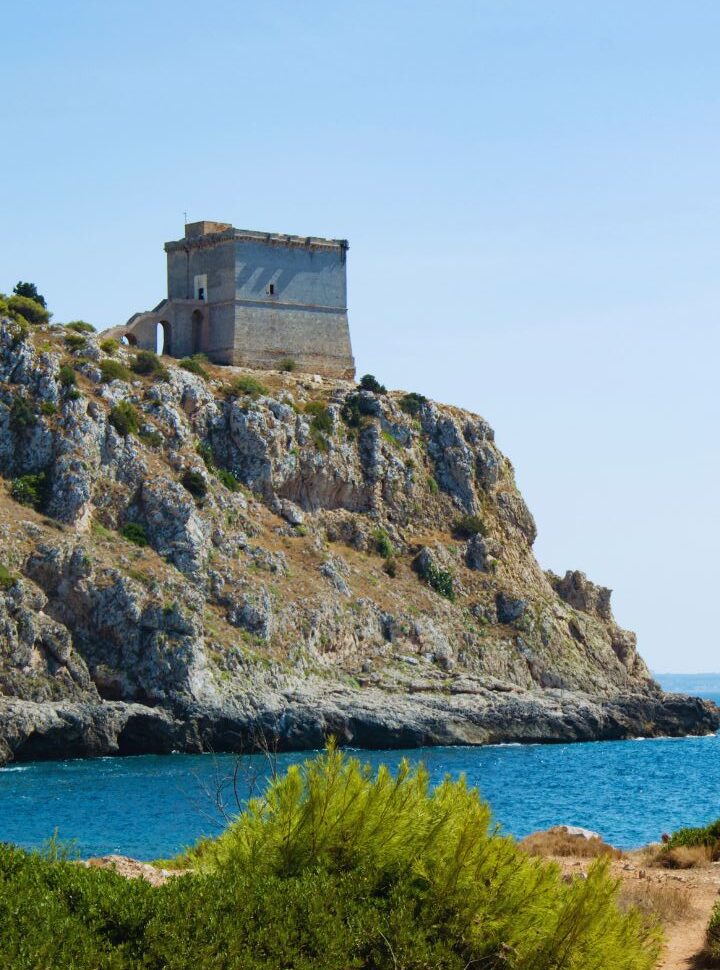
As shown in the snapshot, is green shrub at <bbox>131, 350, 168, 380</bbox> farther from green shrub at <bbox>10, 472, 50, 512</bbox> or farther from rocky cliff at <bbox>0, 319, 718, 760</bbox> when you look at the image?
green shrub at <bbox>10, 472, 50, 512</bbox>

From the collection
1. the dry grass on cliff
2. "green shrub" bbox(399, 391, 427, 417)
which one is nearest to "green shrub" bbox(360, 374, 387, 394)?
"green shrub" bbox(399, 391, 427, 417)

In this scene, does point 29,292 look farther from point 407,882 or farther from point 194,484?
point 407,882

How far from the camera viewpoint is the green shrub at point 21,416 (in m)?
62.8

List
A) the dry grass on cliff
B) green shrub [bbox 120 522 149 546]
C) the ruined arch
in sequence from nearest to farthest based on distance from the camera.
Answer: the dry grass on cliff < green shrub [bbox 120 522 149 546] < the ruined arch

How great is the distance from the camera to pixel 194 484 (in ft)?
217

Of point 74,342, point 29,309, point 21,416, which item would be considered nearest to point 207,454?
point 74,342

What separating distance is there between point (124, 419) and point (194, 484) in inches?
166

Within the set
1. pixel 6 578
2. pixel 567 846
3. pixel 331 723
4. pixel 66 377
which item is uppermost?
pixel 66 377

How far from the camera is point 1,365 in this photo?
64.3 m

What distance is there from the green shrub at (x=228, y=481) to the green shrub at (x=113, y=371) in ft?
20.0

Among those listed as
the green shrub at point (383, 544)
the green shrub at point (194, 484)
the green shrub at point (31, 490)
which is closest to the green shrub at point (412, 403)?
the green shrub at point (383, 544)

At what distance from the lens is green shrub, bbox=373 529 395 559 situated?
241ft

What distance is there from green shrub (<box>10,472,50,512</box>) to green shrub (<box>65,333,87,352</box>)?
888cm

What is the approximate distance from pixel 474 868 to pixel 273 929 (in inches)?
92.8
